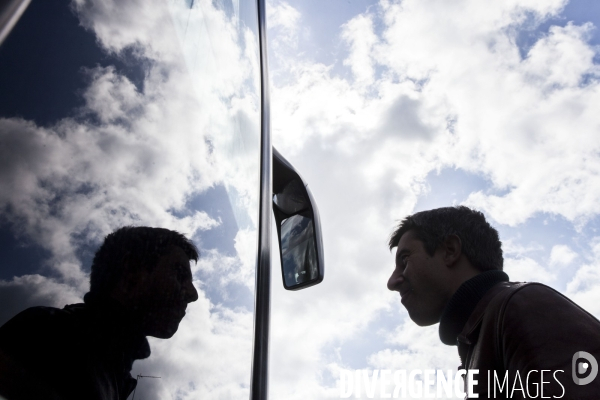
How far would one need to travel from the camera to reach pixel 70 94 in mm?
653

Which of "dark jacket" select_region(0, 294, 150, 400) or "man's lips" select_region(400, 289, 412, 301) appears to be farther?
"man's lips" select_region(400, 289, 412, 301)

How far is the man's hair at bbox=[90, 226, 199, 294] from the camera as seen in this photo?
25.7 inches

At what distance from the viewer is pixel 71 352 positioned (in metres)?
0.58

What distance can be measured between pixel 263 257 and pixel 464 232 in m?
1.45

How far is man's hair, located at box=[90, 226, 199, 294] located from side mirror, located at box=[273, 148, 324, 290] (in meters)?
1.47

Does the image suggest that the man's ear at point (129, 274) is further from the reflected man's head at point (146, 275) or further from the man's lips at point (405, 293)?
the man's lips at point (405, 293)

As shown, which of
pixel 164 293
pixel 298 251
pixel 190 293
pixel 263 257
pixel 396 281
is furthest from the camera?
pixel 396 281

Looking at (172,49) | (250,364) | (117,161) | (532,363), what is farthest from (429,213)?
(117,161)

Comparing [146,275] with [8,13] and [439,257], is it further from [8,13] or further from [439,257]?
[439,257]

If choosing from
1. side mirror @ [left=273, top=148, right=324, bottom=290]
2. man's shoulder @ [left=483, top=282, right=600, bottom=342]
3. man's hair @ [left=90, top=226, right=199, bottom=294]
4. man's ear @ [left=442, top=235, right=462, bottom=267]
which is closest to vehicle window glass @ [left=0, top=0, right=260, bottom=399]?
man's hair @ [left=90, top=226, right=199, bottom=294]

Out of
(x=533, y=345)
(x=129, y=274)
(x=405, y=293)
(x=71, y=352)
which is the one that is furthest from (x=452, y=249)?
(x=71, y=352)

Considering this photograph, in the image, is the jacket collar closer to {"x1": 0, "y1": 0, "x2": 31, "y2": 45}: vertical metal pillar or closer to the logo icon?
the logo icon

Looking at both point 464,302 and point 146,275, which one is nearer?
point 146,275

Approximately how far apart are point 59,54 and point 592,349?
1588 mm
